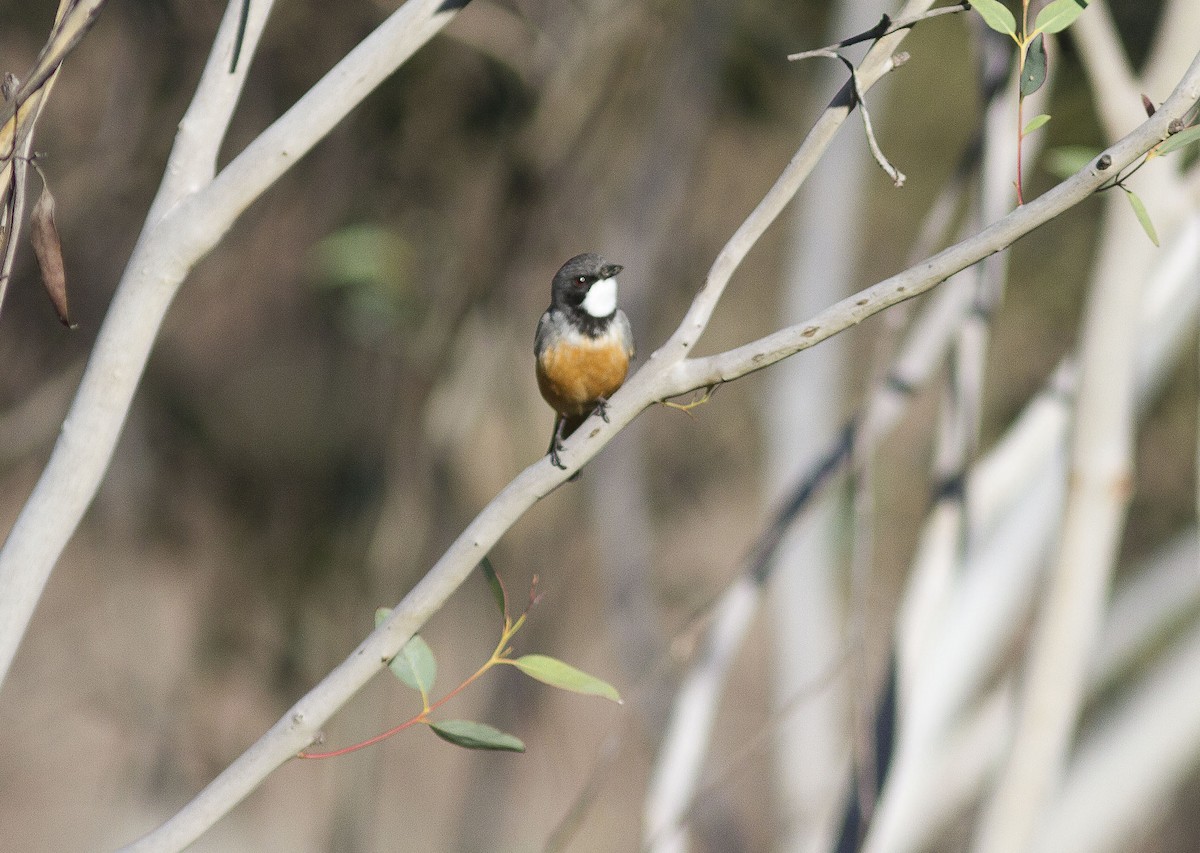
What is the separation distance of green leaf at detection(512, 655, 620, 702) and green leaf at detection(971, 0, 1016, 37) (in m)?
0.80

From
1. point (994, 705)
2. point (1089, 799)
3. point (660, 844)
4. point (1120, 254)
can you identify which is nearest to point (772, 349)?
point (1120, 254)

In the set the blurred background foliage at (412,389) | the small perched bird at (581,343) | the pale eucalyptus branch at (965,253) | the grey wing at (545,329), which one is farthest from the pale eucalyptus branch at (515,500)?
the blurred background foliage at (412,389)

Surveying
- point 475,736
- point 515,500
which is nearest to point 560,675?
point 475,736

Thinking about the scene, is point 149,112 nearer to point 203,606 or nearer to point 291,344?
point 291,344

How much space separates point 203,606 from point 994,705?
15.1ft

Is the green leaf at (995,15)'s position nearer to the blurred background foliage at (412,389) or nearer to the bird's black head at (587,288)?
the bird's black head at (587,288)

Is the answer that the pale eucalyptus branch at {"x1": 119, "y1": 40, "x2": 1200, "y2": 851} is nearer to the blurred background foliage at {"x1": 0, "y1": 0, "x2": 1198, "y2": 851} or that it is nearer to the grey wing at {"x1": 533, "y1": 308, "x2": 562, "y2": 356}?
the grey wing at {"x1": 533, "y1": 308, "x2": 562, "y2": 356}

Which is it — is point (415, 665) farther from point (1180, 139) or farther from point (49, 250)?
point (1180, 139)

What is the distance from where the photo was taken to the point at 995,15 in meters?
1.18

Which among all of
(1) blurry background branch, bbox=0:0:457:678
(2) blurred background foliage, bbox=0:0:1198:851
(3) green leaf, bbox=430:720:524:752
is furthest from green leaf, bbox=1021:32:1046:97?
(2) blurred background foliage, bbox=0:0:1198:851

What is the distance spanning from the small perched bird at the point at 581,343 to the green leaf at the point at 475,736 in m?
0.97

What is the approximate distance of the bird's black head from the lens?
7.75 feet

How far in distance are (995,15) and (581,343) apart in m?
1.24

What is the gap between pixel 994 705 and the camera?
3.24 m
